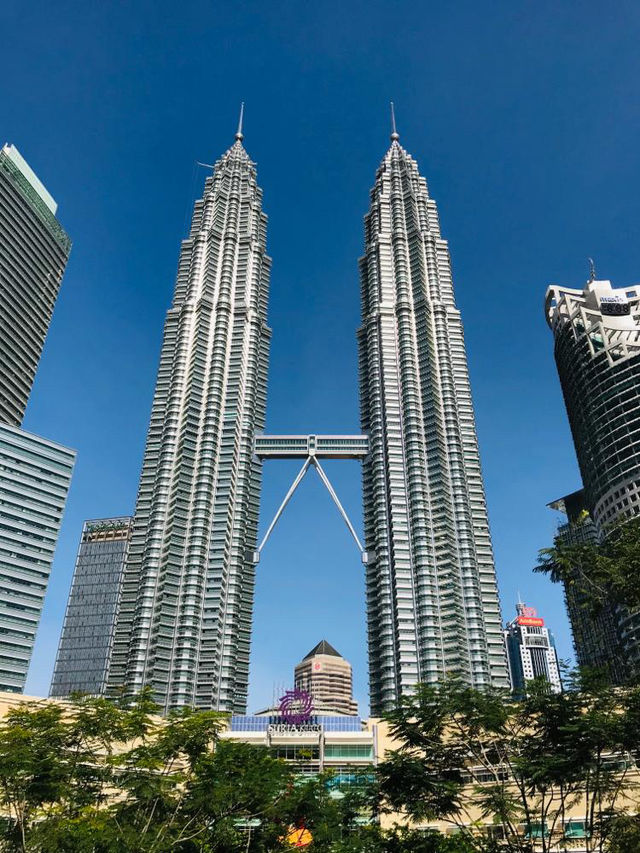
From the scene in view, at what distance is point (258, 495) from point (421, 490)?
46.7 m

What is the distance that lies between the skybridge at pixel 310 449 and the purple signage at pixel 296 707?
2494 inches

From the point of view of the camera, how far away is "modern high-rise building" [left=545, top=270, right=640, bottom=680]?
153 m

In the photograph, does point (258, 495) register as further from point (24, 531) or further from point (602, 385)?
point (602, 385)

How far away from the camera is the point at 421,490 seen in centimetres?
15562

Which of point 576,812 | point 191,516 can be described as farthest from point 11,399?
point 576,812

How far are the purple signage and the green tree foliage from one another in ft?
243

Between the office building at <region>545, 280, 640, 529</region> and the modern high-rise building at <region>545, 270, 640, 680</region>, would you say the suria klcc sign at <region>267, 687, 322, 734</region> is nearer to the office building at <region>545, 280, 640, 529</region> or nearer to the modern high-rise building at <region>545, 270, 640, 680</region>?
the modern high-rise building at <region>545, 270, 640, 680</region>

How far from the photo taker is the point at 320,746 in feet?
332

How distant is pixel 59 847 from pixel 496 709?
24386mm

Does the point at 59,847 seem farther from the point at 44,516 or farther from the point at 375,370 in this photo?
the point at 375,370

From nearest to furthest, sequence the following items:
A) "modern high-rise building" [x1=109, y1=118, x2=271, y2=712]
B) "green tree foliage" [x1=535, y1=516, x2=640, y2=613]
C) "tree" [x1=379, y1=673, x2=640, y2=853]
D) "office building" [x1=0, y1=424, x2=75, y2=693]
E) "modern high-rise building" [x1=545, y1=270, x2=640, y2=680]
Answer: "tree" [x1=379, y1=673, x2=640, y2=853] → "green tree foliage" [x1=535, y1=516, x2=640, y2=613] → "modern high-rise building" [x1=109, y1=118, x2=271, y2=712] → "office building" [x1=0, y1=424, x2=75, y2=693] → "modern high-rise building" [x1=545, y1=270, x2=640, y2=680]

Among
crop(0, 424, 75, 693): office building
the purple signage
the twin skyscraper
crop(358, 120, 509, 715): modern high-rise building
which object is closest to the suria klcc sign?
the purple signage

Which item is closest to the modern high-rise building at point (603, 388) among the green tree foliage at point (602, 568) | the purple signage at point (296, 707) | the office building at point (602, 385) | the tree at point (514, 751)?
the office building at point (602, 385)

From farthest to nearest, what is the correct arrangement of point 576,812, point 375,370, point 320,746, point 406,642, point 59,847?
point 375,370
point 406,642
point 320,746
point 576,812
point 59,847
